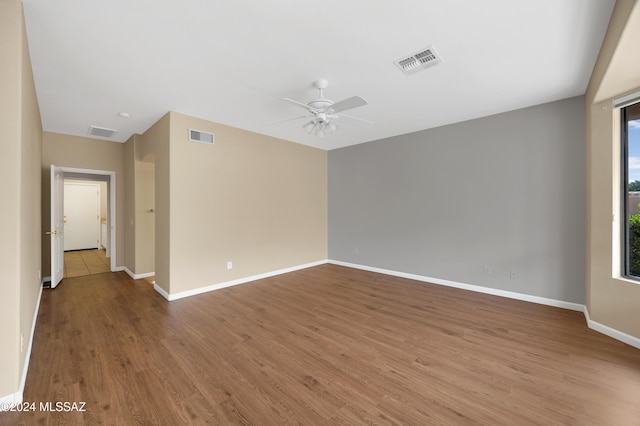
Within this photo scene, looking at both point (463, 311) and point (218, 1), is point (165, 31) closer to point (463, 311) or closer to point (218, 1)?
point (218, 1)

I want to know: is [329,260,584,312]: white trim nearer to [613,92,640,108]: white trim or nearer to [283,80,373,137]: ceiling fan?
[613,92,640,108]: white trim

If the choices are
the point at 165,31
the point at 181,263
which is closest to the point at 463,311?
the point at 181,263

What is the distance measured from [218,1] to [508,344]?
3.95 metres

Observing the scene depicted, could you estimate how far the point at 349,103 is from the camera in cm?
303

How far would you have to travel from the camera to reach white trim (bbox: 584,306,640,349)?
8.51 feet

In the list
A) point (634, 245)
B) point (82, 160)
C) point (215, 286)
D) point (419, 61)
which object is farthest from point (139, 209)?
point (634, 245)

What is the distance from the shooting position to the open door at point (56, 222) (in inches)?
174

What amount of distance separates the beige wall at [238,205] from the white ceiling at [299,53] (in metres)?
0.79

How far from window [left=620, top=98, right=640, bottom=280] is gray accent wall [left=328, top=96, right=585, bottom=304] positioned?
0.63 meters

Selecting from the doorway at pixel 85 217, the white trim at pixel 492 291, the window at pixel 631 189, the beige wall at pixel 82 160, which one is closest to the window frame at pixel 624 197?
the window at pixel 631 189

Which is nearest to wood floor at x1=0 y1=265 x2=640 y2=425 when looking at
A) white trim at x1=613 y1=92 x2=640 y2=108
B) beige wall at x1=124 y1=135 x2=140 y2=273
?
beige wall at x1=124 y1=135 x2=140 y2=273

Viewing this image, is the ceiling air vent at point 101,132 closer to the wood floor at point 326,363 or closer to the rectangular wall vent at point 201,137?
the rectangular wall vent at point 201,137

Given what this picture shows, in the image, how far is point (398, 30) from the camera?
2188 millimetres

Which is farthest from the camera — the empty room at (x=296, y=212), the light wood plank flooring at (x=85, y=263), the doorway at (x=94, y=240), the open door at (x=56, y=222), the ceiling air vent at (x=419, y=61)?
the light wood plank flooring at (x=85, y=263)
